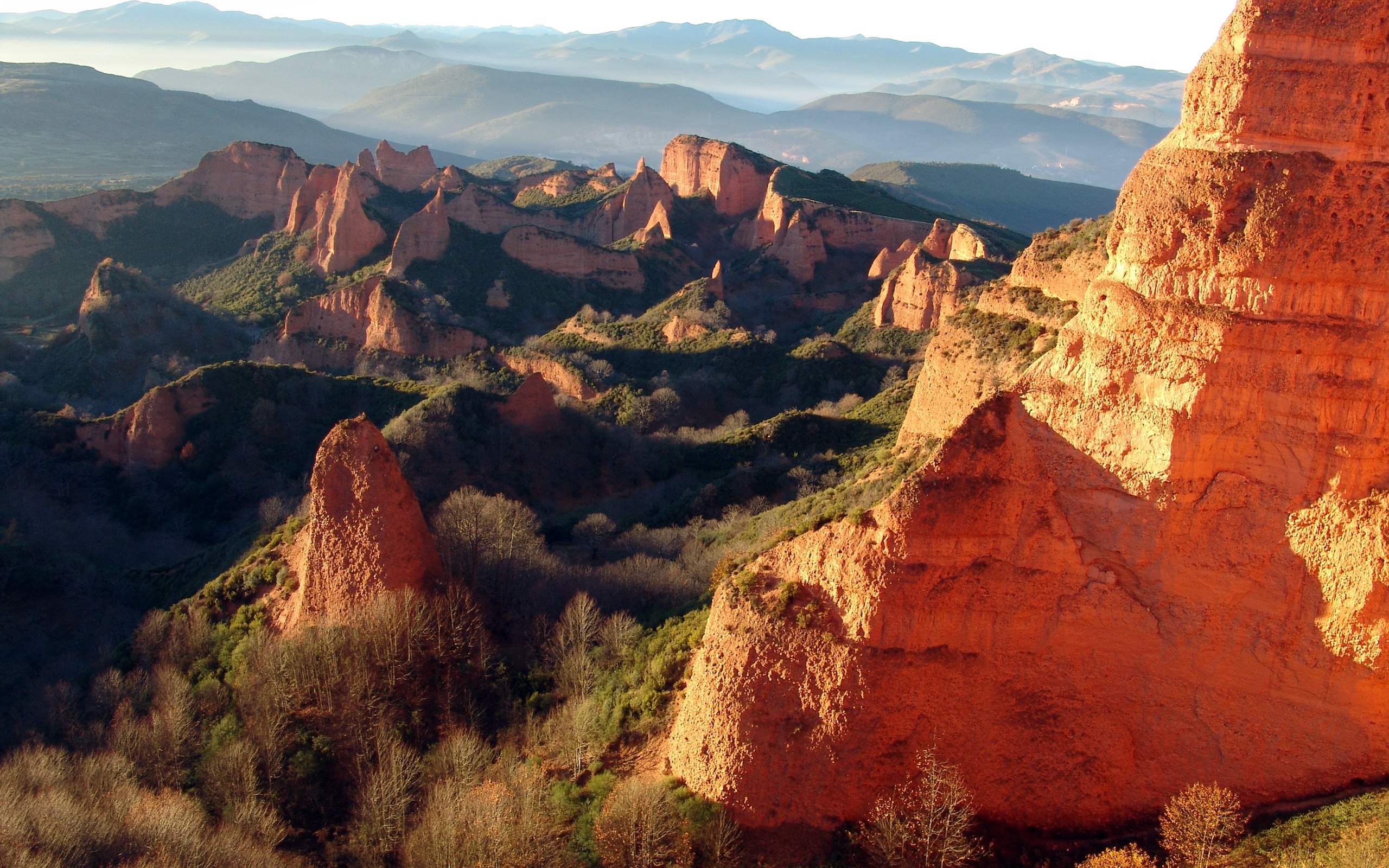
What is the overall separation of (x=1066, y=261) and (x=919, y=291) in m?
25.5

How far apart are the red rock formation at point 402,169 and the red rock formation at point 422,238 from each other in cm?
1477

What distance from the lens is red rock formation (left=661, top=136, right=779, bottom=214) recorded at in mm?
72562

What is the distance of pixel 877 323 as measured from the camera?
159 ft

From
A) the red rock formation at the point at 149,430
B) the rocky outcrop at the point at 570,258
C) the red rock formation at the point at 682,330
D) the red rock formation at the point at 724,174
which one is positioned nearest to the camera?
the red rock formation at the point at 149,430

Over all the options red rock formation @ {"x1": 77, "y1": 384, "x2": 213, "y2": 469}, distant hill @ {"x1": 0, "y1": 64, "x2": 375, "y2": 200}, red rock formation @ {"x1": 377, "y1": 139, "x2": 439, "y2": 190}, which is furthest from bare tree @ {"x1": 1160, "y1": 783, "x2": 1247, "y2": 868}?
distant hill @ {"x1": 0, "y1": 64, "x2": 375, "y2": 200}

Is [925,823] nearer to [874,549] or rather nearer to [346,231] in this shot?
[874,549]

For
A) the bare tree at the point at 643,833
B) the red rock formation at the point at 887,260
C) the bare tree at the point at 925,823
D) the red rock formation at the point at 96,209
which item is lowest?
the bare tree at the point at 643,833

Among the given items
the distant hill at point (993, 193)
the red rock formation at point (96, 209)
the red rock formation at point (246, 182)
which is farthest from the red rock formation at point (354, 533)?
the distant hill at point (993, 193)

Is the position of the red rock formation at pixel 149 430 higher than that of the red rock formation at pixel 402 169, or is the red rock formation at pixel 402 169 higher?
the red rock formation at pixel 402 169

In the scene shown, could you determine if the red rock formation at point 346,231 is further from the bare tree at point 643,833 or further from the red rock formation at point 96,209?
the bare tree at point 643,833

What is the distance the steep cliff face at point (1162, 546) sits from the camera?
12703 mm

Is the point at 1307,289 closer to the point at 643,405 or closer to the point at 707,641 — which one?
the point at 707,641

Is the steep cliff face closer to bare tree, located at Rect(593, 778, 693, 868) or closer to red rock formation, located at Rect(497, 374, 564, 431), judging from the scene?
bare tree, located at Rect(593, 778, 693, 868)

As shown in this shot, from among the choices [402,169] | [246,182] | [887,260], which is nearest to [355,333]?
[402,169]
